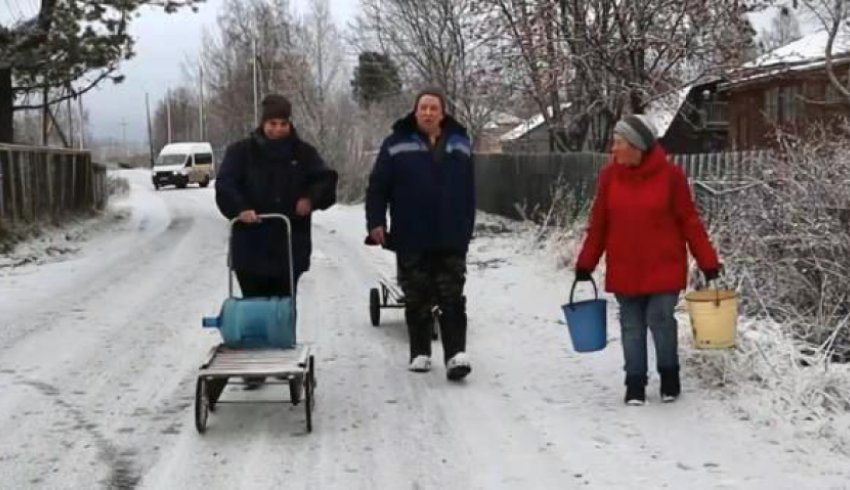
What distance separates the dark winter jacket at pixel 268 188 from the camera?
22.4ft

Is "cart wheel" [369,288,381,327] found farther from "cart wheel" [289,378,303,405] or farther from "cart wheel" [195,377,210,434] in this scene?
"cart wheel" [195,377,210,434]

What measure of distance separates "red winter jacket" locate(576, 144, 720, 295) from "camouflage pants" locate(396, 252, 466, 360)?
1219 millimetres

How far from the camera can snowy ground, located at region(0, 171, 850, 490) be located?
5.35 m

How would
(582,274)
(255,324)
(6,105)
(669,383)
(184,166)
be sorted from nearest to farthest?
(255,324)
(669,383)
(582,274)
(6,105)
(184,166)

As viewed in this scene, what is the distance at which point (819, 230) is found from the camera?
317 inches

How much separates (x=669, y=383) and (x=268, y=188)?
2.70m

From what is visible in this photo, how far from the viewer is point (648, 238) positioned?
6.43 m

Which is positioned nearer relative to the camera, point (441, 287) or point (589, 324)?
point (589, 324)

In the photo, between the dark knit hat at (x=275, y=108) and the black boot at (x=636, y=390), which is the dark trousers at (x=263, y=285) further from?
the black boot at (x=636, y=390)

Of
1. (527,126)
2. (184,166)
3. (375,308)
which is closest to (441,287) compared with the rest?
(375,308)

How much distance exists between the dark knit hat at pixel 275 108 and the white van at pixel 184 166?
47.8 m

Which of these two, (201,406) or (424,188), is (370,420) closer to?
(201,406)

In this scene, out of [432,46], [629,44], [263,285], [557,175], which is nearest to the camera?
[263,285]

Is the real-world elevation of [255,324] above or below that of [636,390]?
above
